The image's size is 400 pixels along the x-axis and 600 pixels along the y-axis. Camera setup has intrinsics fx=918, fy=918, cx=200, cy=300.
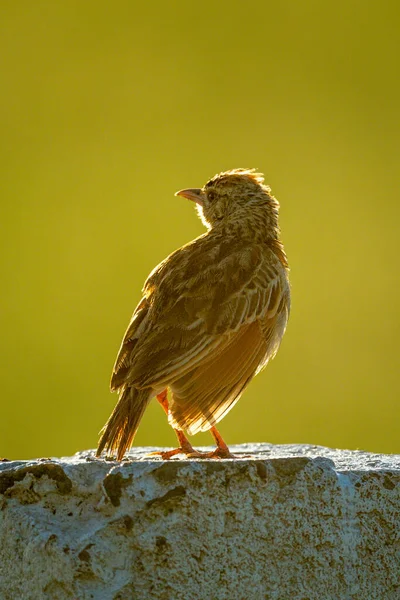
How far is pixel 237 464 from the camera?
3.77 m

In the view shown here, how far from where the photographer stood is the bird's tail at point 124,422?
4.68 metres

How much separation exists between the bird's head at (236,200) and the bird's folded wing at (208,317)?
79 centimetres

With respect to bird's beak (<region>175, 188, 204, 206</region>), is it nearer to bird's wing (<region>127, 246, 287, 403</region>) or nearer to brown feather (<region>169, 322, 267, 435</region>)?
bird's wing (<region>127, 246, 287, 403</region>)

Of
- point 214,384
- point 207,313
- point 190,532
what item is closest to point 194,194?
point 207,313

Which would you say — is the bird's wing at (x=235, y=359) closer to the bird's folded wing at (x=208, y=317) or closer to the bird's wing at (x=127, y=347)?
the bird's folded wing at (x=208, y=317)

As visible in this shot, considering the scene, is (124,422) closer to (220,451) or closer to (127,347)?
(127,347)

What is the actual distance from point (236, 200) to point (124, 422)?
9.61 ft

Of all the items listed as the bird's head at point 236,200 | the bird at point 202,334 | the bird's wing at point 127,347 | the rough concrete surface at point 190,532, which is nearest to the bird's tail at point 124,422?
the bird at point 202,334

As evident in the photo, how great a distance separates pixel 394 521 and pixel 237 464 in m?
0.81

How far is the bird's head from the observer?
23.4 ft

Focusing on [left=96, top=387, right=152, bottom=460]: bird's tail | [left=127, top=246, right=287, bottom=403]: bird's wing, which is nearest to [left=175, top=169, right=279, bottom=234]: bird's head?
[left=127, top=246, right=287, bottom=403]: bird's wing

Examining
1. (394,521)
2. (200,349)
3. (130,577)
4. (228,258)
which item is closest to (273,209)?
(228,258)

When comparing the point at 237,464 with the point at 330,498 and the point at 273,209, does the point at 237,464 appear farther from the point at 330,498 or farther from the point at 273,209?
the point at 273,209

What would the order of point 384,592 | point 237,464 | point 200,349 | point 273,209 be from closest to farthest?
point 237,464
point 384,592
point 200,349
point 273,209
